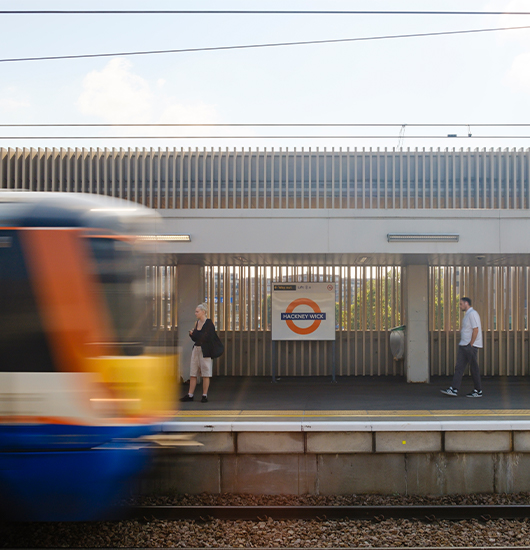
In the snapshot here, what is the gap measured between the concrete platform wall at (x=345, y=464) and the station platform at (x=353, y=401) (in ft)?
1.35

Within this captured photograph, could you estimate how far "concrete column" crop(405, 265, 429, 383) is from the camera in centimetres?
1057

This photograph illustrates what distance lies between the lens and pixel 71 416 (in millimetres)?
4059

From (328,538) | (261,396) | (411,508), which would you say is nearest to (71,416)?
(328,538)

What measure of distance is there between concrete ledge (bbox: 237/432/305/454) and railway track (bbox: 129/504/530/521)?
2.68ft

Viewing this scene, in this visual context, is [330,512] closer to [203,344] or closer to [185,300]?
[203,344]

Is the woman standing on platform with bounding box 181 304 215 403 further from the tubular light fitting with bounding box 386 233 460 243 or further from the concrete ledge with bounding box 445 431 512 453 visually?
the concrete ledge with bounding box 445 431 512 453

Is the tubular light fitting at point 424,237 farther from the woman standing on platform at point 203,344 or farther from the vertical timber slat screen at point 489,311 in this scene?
the woman standing on platform at point 203,344

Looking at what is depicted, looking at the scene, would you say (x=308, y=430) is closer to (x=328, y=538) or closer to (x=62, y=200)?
(x=328, y=538)

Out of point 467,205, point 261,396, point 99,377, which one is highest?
point 467,205

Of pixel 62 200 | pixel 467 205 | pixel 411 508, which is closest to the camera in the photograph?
pixel 62 200

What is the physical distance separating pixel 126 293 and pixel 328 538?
3.33 meters

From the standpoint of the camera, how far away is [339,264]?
11.2 meters

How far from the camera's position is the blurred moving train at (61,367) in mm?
4062

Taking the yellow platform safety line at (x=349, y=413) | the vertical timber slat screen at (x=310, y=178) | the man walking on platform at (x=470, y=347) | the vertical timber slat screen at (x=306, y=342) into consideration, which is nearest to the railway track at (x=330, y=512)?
the yellow platform safety line at (x=349, y=413)
